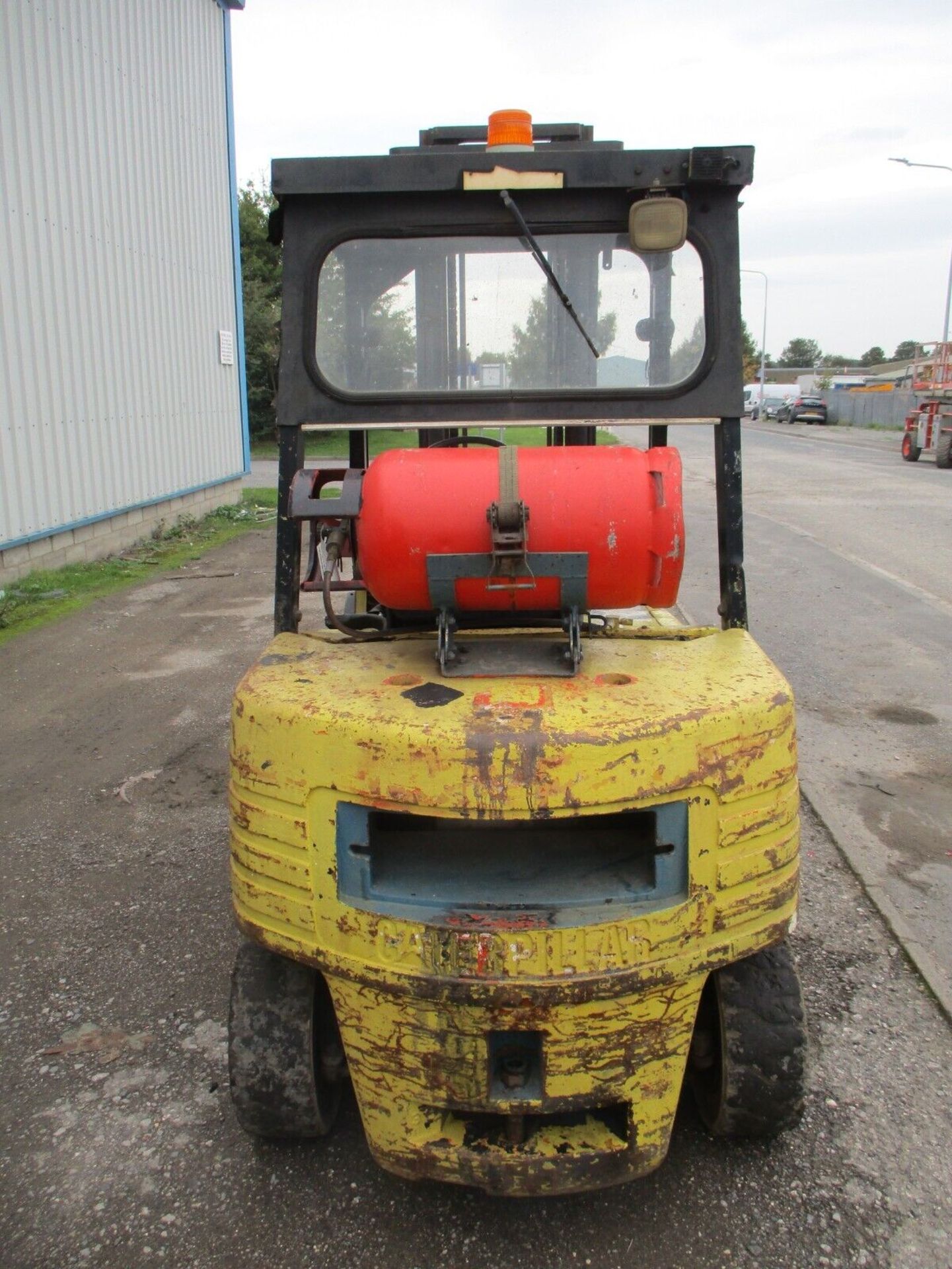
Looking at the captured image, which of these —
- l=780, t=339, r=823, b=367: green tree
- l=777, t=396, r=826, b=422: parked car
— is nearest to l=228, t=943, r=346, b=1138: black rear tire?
l=777, t=396, r=826, b=422: parked car

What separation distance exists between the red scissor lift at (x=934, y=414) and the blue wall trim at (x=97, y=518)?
1588 centimetres

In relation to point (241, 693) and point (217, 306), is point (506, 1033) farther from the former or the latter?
point (217, 306)

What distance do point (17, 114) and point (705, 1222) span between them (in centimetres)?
992

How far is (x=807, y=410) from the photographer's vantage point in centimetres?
4591

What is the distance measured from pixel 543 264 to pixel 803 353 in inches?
4434

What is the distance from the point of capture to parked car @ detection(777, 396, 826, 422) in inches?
1797

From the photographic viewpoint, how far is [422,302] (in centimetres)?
295

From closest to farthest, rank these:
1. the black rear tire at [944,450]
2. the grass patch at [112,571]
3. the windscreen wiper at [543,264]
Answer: the windscreen wiper at [543,264] → the grass patch at [112,571] → the black rear tire at [944,450]

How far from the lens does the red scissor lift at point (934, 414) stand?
22469 mm

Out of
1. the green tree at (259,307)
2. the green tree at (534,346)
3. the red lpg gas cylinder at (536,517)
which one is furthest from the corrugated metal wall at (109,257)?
the green tree at (259,307)

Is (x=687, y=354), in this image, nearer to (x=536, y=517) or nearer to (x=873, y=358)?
(x=536, y=517)

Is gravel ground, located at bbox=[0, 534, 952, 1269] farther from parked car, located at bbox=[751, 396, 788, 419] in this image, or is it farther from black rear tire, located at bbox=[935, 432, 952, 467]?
parked car, located at bbox=[751, 396, 788, 419]

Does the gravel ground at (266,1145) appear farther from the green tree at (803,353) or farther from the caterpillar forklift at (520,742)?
the green tree at (803,353)

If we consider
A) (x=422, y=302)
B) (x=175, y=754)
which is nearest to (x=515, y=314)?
(x=422, y=302)
